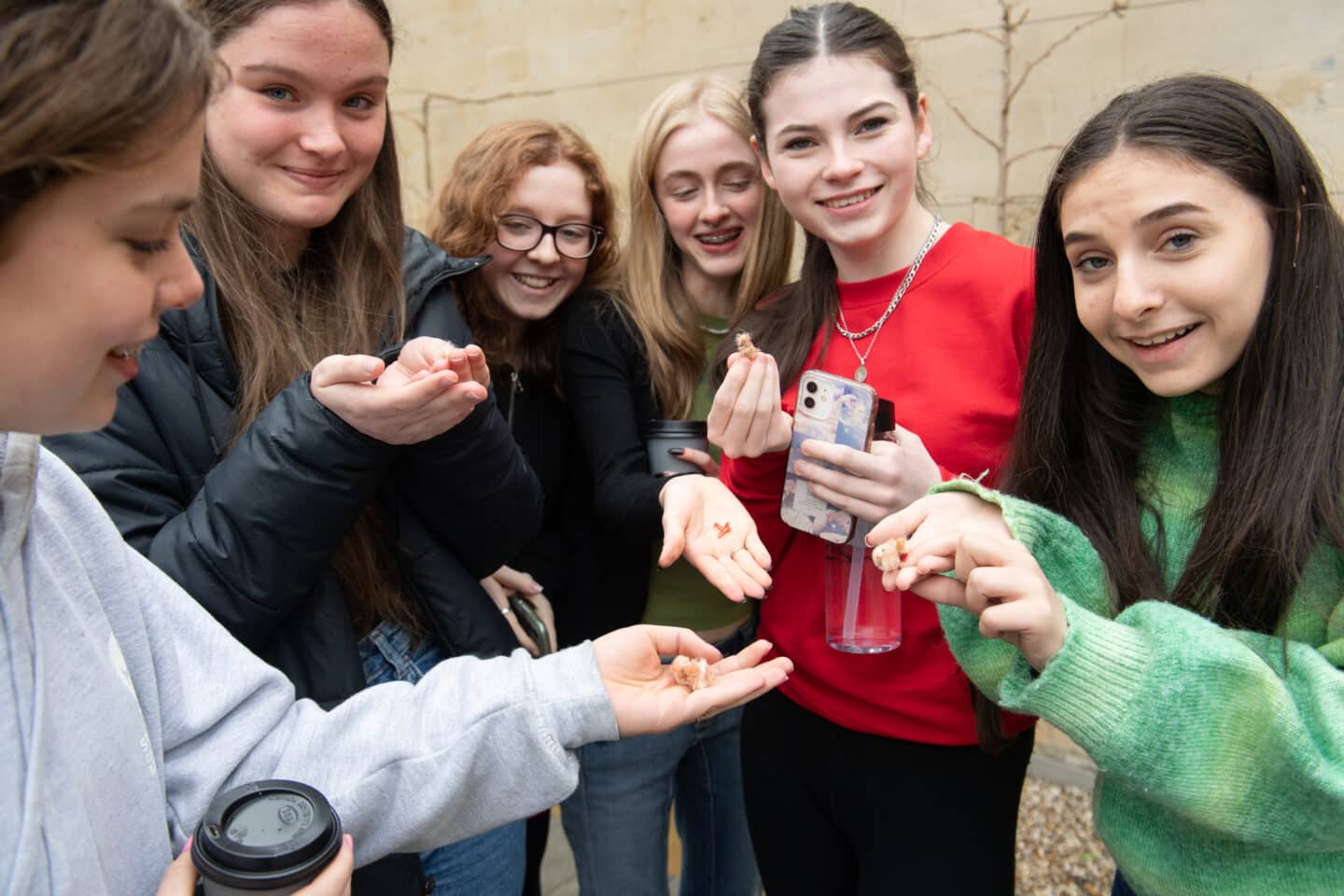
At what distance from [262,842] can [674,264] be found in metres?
1.92

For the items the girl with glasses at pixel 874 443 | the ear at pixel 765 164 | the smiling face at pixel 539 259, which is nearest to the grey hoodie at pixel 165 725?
the girl with glasses at pixel 874 443

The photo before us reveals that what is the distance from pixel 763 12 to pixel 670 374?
2.41m

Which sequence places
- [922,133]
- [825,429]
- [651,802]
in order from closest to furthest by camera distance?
1. [825,429]
2. [922,133]
3. [651,802]

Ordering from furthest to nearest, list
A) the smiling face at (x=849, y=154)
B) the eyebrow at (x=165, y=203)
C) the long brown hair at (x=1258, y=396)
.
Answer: the smiling face at (x=849, y=154)
the long brown hair at (x=1258, y=396)
the eyebrow at (x=165, y=203)

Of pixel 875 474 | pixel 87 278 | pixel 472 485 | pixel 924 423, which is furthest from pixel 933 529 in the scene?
pixel 87 278

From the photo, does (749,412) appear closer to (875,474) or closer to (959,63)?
(875,474)

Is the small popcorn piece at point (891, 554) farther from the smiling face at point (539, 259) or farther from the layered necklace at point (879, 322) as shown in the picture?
the smiling face at point (539, 259)

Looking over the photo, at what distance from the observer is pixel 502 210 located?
2.66 m

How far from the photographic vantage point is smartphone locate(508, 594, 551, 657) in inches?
98.7

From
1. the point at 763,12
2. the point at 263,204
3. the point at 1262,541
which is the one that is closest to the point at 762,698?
the point at 1262,541

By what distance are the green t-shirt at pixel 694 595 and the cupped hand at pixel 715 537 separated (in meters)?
0.47

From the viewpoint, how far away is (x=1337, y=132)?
3213 millimetres

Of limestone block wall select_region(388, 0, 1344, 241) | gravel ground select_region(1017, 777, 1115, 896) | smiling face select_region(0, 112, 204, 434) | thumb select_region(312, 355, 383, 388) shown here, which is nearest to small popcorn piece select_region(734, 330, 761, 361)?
thumb select_region(312, 355, 383, 388)

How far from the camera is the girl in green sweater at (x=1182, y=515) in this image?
1.34m
